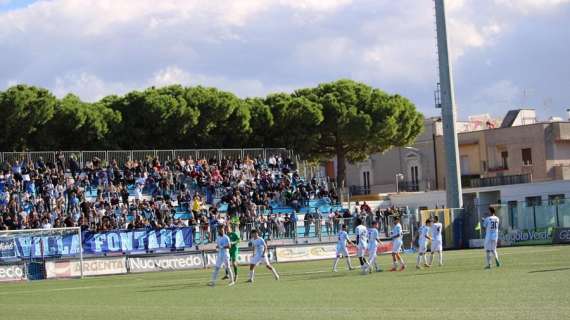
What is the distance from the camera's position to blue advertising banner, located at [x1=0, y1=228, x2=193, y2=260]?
1688 inches

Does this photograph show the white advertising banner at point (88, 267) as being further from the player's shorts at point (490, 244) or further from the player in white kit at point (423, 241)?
the player's shorts at point (490, 244)

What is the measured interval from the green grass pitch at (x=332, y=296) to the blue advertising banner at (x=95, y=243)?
6.11 meters

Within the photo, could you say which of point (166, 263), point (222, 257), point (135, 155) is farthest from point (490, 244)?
point (135, 155)

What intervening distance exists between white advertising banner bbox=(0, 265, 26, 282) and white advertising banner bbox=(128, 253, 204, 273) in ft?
17.6

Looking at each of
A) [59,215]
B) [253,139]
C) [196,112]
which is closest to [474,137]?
[253,139]

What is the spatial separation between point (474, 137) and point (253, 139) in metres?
25.7

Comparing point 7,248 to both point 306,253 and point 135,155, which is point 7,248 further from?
point 135,155

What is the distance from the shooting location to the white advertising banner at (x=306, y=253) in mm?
50188

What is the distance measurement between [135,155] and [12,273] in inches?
668

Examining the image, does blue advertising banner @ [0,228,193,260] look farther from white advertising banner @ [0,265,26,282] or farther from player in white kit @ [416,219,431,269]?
player in white kit @ [416,219,431,269]

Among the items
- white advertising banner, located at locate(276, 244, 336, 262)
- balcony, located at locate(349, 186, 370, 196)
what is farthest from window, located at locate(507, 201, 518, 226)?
balcony, located at locate(349, 186, 370, 196)

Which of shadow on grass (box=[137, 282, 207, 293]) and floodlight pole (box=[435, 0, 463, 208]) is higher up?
floodlight pole (box=[435, 0, 463, 208])

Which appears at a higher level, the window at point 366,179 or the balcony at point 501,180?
the window at point 366,179

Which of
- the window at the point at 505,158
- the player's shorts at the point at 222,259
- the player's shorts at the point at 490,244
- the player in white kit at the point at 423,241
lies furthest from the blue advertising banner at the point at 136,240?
the window at the point at 505,158
